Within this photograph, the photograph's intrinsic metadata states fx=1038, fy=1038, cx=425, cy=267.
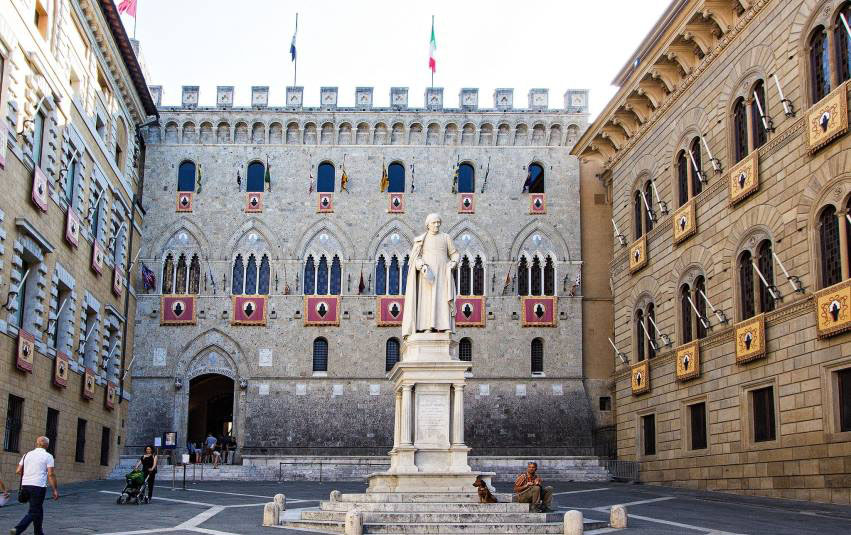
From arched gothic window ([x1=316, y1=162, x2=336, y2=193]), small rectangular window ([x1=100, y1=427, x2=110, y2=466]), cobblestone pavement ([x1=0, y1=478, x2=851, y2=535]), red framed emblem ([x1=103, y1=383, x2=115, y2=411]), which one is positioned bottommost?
cobblestone pavement ([x1=0, y1=478, x2=851, y2=535])

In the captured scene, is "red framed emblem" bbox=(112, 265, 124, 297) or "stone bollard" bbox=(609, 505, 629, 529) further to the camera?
"red framed emblem" bbox=(112, 265, 124, 297)

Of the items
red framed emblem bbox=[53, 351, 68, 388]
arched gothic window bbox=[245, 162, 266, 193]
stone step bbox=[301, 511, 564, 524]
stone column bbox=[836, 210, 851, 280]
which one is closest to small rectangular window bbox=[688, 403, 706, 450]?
stone column bbox=[836, 210, 851, 280]

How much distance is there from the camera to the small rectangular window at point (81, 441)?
3306 centimetres

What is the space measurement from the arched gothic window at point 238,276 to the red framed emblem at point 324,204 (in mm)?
3929

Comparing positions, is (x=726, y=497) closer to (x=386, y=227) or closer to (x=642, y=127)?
(x=642, y=127)

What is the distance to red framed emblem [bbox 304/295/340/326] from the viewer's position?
4294 centimetres

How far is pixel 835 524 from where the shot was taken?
18.5 metres

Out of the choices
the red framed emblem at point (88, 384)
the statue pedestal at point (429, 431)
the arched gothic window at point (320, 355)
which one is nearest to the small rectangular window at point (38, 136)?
the red framed emblem at point (88, 384)

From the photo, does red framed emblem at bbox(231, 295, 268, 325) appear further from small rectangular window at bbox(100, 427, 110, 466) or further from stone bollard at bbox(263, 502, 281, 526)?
stone bollard at bbox(263, 502, 281, 526)

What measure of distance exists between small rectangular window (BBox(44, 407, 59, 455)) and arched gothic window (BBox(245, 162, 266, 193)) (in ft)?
55.4

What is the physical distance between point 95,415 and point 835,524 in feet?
81.5

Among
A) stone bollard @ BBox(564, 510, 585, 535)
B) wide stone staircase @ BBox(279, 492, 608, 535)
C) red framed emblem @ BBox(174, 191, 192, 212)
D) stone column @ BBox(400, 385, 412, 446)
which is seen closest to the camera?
stone bollard @ BBox(564, 510, 585, 535)

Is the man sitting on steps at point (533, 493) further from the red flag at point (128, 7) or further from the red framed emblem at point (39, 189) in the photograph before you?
the red flag at point (128, 7)

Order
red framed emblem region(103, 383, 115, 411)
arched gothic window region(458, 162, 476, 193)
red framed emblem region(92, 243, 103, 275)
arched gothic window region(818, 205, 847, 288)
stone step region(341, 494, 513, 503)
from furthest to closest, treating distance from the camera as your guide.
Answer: arched gothic window region(458, 162, 476, 193) → red framed emblem region(103, 383, 115, 411) → red framed emblem region(92, 243, 103, 275) → arched gothic window region(818, 205, 847, 288) → stone step region(341, 494, 513, 503)
